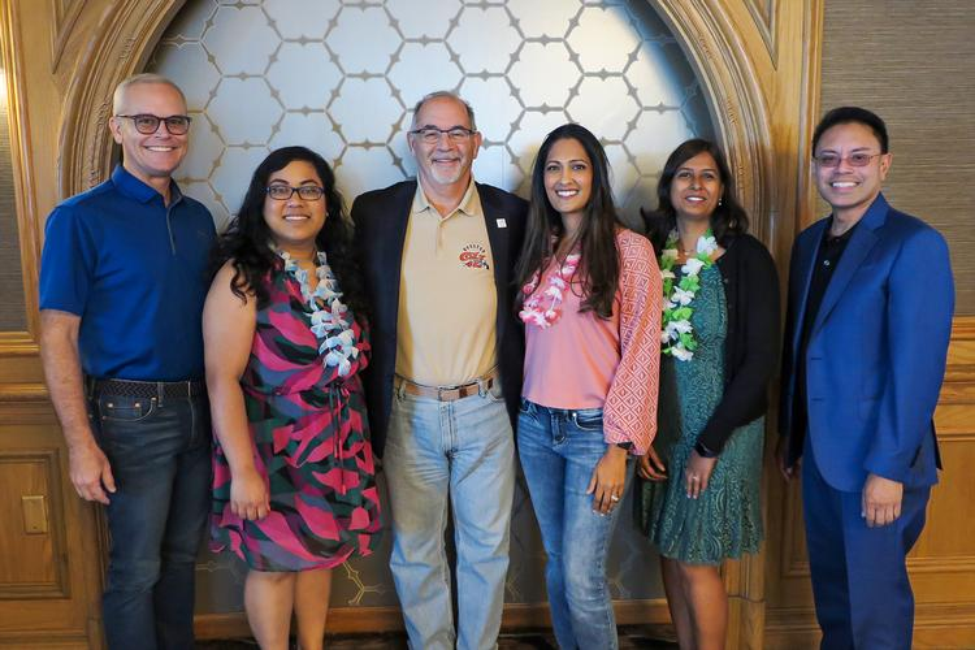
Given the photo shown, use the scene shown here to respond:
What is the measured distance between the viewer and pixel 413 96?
7.23 ft

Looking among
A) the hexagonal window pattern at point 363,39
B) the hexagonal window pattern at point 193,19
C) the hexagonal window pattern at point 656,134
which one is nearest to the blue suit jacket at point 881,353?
the hexagonal window pattern at point 656,134

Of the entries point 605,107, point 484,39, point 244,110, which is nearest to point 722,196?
point 605,107

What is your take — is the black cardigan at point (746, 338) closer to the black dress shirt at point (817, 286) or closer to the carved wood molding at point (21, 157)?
the black dress shirt at point (817, 286)

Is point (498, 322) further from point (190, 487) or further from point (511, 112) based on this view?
point (190, 487)

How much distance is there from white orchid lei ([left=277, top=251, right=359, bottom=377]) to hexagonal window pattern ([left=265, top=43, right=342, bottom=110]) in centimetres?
68

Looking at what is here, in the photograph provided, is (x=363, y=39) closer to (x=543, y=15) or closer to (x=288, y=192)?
(x=543, y=15)

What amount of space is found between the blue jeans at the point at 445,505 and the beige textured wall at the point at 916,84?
1.36 m

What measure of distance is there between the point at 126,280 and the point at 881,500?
1834mm

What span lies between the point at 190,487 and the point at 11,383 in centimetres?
67

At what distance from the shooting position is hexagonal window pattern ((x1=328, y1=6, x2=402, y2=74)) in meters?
2.17

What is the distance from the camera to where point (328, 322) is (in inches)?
67.6

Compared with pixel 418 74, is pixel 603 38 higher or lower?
higher

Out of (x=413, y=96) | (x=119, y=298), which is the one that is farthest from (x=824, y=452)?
(x=119, y=298)

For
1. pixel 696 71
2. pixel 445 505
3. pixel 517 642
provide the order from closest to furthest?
pixel 445 505 → pixel 696 71 → pixel 517 642
